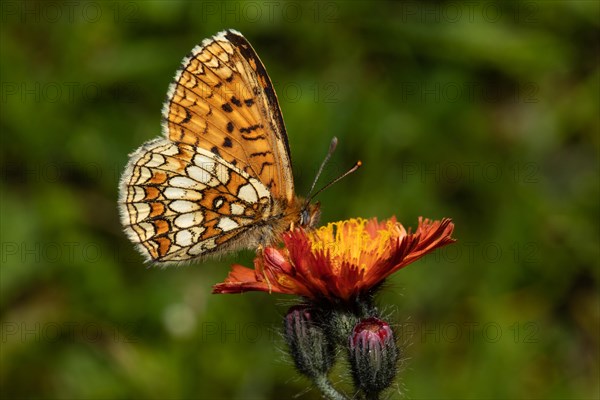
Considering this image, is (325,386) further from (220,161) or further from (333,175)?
(333,175)

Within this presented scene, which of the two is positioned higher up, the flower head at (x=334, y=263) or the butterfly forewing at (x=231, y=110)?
the butterfly forewing at (x=231, y=110)

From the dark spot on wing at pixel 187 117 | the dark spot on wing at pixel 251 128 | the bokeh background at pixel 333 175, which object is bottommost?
the bokeh background at pixel 333 175

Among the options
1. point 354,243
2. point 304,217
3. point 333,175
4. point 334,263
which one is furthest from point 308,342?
point 333,175

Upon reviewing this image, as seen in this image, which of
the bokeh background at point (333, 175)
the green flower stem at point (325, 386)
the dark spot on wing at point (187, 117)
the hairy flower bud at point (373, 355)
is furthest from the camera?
the bokeh background at point (333, 175)

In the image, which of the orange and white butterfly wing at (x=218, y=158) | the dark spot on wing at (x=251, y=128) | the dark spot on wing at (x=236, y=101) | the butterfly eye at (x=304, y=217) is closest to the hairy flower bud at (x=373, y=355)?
the butterfly eye at (x=304, y=217)

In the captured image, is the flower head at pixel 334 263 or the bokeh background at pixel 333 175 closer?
the flower head at pixel 334 263

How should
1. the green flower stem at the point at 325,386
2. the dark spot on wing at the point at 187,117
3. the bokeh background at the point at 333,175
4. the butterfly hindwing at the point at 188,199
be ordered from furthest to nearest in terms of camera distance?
the bokeh background at the point at 333,175
the dark spot on wing at the point at 187,117
the butterfly hindwing at the point at 188,199
the green flower stem at the point at 325,386

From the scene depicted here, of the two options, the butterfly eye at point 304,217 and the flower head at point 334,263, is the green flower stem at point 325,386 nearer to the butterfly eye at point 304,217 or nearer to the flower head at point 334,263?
the flower head at point 334,263
